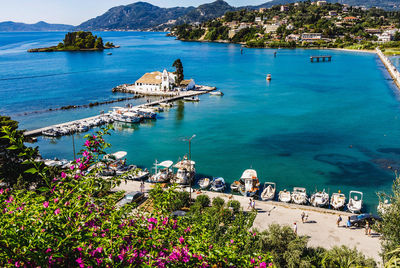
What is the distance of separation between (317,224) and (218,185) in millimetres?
7734

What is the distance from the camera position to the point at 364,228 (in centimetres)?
1728

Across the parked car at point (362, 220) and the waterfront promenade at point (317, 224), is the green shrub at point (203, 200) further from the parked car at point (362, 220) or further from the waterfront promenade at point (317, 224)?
the parked car at point (362, 220)

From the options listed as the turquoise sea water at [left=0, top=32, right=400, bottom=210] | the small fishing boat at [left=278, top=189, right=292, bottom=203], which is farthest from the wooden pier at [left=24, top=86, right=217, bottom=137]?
the small fishing boat at [left=278, top=189, right=292, bottom=203]

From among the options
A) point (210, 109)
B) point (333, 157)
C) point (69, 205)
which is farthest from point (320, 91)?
point (69, 205)

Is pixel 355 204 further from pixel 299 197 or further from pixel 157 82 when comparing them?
pixel 157 82

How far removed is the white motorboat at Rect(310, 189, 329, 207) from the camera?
68.1ft

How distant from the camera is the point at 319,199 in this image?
20938 millimetres

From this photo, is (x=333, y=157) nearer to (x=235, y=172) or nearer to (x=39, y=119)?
(x=235, y=172)

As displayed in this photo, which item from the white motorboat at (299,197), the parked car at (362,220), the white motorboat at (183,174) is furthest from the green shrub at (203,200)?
the parked car at (362,220)

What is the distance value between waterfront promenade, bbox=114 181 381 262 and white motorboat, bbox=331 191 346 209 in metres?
1.36

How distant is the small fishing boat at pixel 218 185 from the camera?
22.8 meters

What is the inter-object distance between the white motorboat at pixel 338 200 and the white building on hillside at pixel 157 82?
4219 cm

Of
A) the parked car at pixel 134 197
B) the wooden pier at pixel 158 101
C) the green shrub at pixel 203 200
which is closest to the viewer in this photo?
the green shrub at pixel 203 200

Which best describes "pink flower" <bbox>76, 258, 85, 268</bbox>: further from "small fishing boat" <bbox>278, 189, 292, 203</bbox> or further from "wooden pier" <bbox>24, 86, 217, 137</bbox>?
"wooden pier" <bbox>24, 86, 217, 137</bbox>
